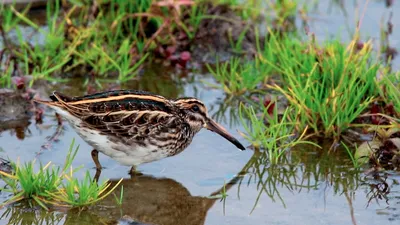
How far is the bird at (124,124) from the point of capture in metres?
6.63

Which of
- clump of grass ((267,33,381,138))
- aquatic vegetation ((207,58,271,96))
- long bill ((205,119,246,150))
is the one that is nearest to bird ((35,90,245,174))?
long bill ((205,119,246,150))


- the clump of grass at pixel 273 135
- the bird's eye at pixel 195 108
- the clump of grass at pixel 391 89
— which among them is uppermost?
the clump of grass at pixel 391 89

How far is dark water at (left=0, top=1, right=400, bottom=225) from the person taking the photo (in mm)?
6031

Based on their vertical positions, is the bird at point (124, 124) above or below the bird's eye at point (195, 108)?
below

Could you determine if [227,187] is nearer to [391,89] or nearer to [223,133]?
[223,133]

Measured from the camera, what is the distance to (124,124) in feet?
Answer: 21.9

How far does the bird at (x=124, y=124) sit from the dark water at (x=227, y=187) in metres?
0.25

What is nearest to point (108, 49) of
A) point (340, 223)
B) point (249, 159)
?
point (249, 159)

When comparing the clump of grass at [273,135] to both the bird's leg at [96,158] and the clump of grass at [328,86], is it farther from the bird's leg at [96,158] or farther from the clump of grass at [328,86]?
the bird's leg at [96,158]

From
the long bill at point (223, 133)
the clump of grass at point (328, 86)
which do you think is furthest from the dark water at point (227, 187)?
the clump of grass at point (328, 86)

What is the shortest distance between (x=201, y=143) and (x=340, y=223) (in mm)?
2004

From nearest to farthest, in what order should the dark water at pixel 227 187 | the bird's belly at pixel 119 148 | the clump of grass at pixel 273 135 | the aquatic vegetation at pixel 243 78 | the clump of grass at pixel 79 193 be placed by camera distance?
the clump of grass at pixel 79 193
the dark water at pixel 227 187
the bird's belly at pixel 119 148
the clump of grass at pixel 273 135
the aquatic vegetation at pixel 243 78

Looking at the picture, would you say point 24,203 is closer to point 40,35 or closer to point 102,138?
point 102,138

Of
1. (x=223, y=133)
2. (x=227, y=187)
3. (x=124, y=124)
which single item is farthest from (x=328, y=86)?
(x=124, y=124)
